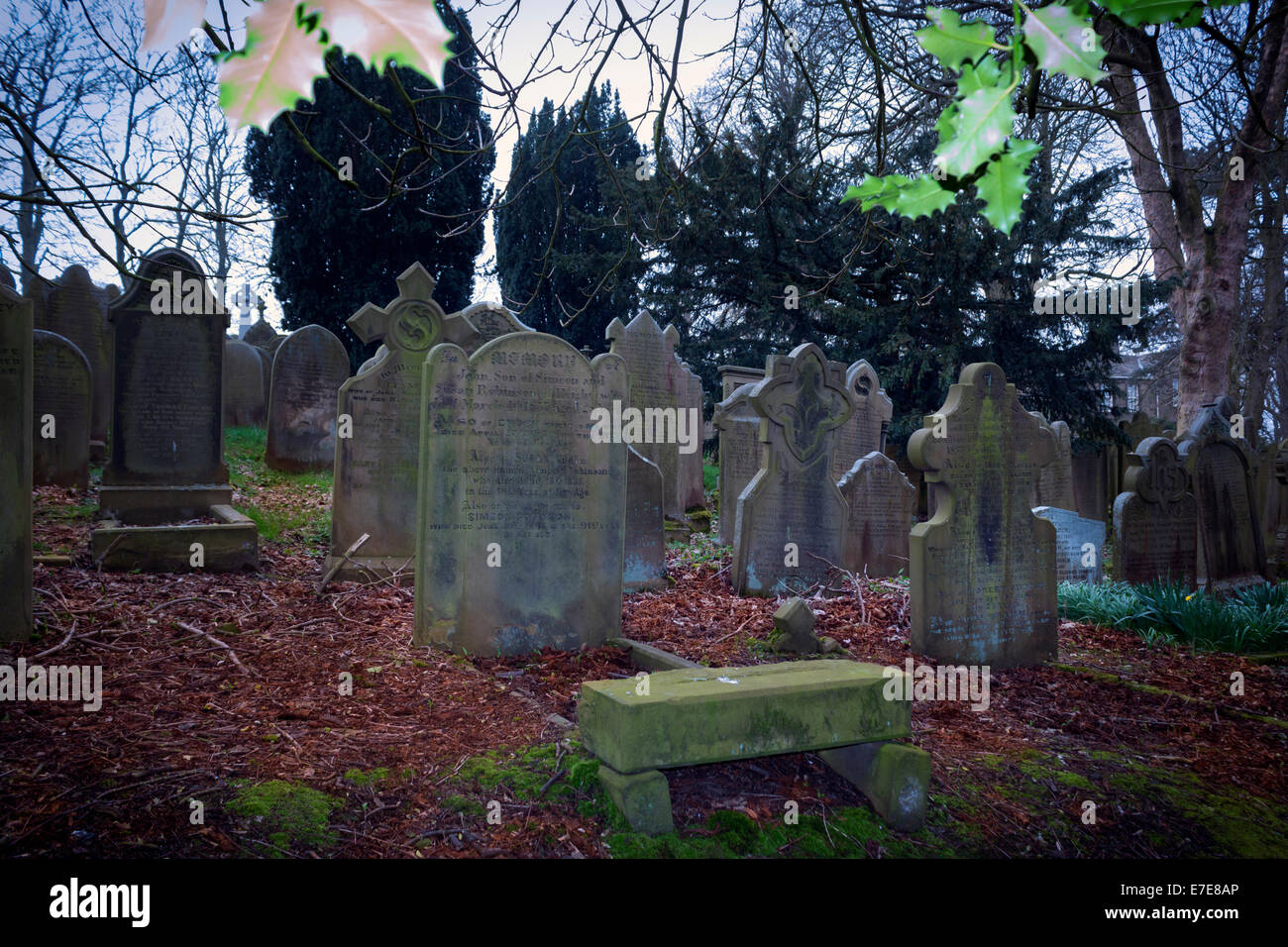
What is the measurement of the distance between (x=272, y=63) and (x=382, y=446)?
6.90 m

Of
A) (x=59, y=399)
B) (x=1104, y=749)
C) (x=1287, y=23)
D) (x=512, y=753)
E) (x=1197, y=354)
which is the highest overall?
(x=1287, y=23)

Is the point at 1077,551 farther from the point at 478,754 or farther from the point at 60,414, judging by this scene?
the point at 60,414

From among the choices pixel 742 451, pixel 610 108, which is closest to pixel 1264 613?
pixel 742 451

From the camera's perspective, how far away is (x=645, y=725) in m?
3.01

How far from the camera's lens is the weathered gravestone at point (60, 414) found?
9.72m

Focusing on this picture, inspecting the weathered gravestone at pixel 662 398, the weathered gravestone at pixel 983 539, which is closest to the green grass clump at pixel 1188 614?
the weathered gravestone at pixel 983 539

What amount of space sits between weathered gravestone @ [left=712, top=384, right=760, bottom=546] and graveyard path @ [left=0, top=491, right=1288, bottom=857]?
198 inches

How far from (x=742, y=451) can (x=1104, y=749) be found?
7.45m

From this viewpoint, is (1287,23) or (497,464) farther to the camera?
(1287,23)

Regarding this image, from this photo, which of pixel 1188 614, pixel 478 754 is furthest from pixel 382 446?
pixel 1188 614

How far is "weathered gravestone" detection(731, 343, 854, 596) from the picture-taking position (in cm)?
809

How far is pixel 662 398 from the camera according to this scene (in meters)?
12.8

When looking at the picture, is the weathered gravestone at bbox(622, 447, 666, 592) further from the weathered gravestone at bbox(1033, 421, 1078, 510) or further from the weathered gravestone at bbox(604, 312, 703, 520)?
the weathered gravestone at bbox(1033, 421, 1078, 510)
